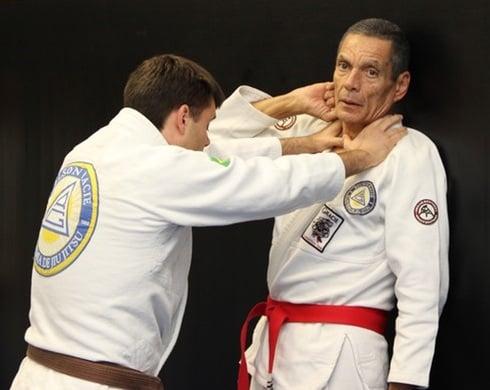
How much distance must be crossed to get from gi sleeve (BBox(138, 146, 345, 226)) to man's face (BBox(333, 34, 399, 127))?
290mm

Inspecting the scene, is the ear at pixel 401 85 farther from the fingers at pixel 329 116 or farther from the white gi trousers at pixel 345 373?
the white gi trousers at pixel 345 373

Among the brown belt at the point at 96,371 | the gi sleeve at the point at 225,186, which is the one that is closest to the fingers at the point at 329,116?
the gi sleeve at the point at 225,186

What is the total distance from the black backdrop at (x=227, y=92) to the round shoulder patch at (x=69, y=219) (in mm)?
939

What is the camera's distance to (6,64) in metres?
3.99

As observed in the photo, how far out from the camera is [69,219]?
7.24 feet

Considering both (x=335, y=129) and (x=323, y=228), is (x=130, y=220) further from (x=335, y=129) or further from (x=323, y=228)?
(x=335, y=129)

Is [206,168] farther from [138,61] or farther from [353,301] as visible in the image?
[138,61]

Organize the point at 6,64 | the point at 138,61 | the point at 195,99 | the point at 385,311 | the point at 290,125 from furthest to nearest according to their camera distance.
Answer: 1. the point at 6,64
2. the point at 138,61
3. the point at 290,125
4. the point at 385,311
5. the point at 195,99

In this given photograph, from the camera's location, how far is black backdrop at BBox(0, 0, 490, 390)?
96.8 inches

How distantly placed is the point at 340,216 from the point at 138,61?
1.35 meters

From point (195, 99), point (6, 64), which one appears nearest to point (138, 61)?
point (6, 64)

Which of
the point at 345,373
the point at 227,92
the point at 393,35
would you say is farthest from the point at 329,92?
the point at 345,373

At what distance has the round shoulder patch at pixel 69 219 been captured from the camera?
2.19 m

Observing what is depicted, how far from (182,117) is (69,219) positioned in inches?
14.5
